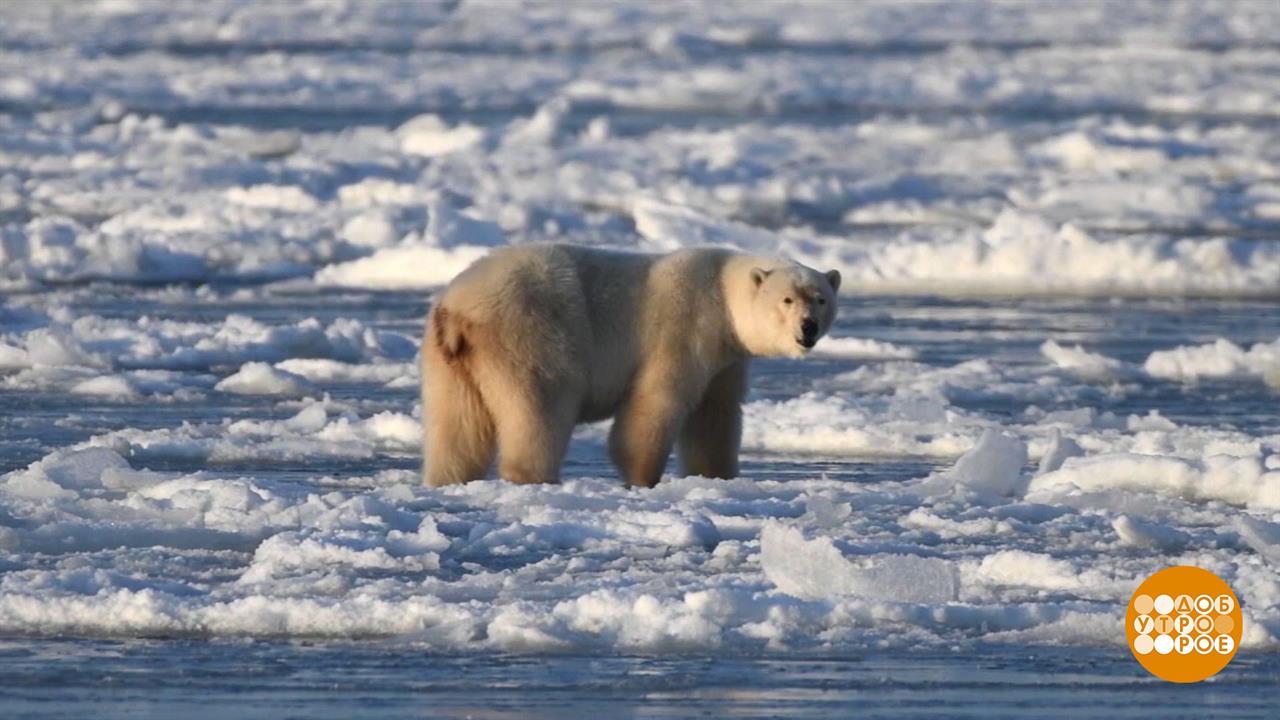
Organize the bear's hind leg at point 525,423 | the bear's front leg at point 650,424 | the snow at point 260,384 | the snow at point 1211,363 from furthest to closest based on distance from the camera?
the snow at point 1211,363 → the snow at point 260,384 → the bear's front leg at point 650,424 → the bear's hind leg at point 525,423

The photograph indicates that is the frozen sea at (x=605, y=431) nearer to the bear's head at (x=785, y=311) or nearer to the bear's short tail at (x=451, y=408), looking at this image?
the bear's short tail at (x=451, y=408)

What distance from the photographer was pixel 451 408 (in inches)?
241

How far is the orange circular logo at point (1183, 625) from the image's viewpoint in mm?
4238

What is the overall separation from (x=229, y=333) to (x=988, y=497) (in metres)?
4.50

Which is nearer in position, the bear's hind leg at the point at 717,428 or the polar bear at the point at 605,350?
the polar bear at the point at 605,350

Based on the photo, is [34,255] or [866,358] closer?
[866,358]

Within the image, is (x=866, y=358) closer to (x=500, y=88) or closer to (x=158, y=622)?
(x=158, y=622)

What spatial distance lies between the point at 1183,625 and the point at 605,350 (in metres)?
2.16

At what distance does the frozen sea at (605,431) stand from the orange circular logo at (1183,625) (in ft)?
0.17

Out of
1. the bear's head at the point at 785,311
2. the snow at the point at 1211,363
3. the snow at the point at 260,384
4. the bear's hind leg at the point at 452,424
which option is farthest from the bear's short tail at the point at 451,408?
the snow at the point at 1211,363

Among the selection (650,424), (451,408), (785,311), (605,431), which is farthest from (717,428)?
(605,431)

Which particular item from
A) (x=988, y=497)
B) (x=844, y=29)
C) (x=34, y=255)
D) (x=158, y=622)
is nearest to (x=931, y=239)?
(x=34, y=255)

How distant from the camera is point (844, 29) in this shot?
42.1 meters

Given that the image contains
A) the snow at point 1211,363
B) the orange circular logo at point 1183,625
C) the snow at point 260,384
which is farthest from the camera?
the snow at point 1211,363
